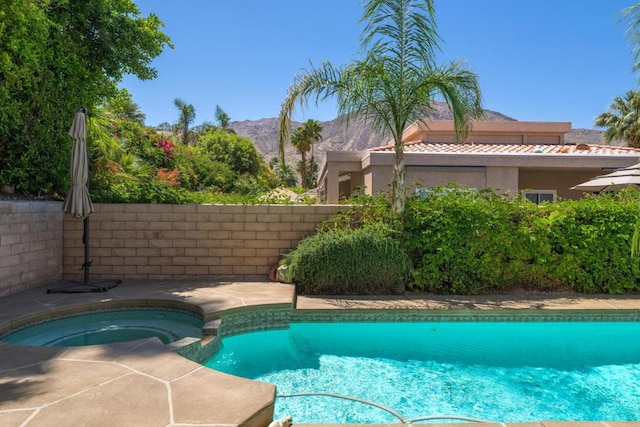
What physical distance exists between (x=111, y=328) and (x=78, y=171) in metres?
3.27

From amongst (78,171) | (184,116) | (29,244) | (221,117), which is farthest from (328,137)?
(29,244)

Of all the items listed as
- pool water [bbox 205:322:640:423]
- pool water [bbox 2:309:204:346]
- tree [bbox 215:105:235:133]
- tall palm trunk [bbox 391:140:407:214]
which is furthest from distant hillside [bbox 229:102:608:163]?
pool water [bbox 205:322:640:423]

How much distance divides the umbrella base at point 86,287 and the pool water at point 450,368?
11.0 feet

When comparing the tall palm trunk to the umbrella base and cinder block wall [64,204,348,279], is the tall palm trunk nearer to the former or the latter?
cinder block wall [64,204,348,279]

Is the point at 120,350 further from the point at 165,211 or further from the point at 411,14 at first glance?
the point at 411,14

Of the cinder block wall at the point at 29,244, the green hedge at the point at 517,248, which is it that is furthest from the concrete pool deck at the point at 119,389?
the green hedge at the point at 517,248

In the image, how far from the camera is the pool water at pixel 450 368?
162 inches

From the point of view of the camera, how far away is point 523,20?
18391 mm

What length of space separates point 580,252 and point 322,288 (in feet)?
18.2

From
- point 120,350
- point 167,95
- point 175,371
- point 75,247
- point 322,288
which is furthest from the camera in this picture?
point 167,95

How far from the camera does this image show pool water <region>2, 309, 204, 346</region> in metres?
5.47

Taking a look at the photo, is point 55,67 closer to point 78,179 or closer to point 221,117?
point 78,179

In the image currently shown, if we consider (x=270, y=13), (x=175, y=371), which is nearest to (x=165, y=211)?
(x=175, y=371)

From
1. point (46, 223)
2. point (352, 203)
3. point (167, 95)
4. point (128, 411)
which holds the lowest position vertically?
point (128, 411)
